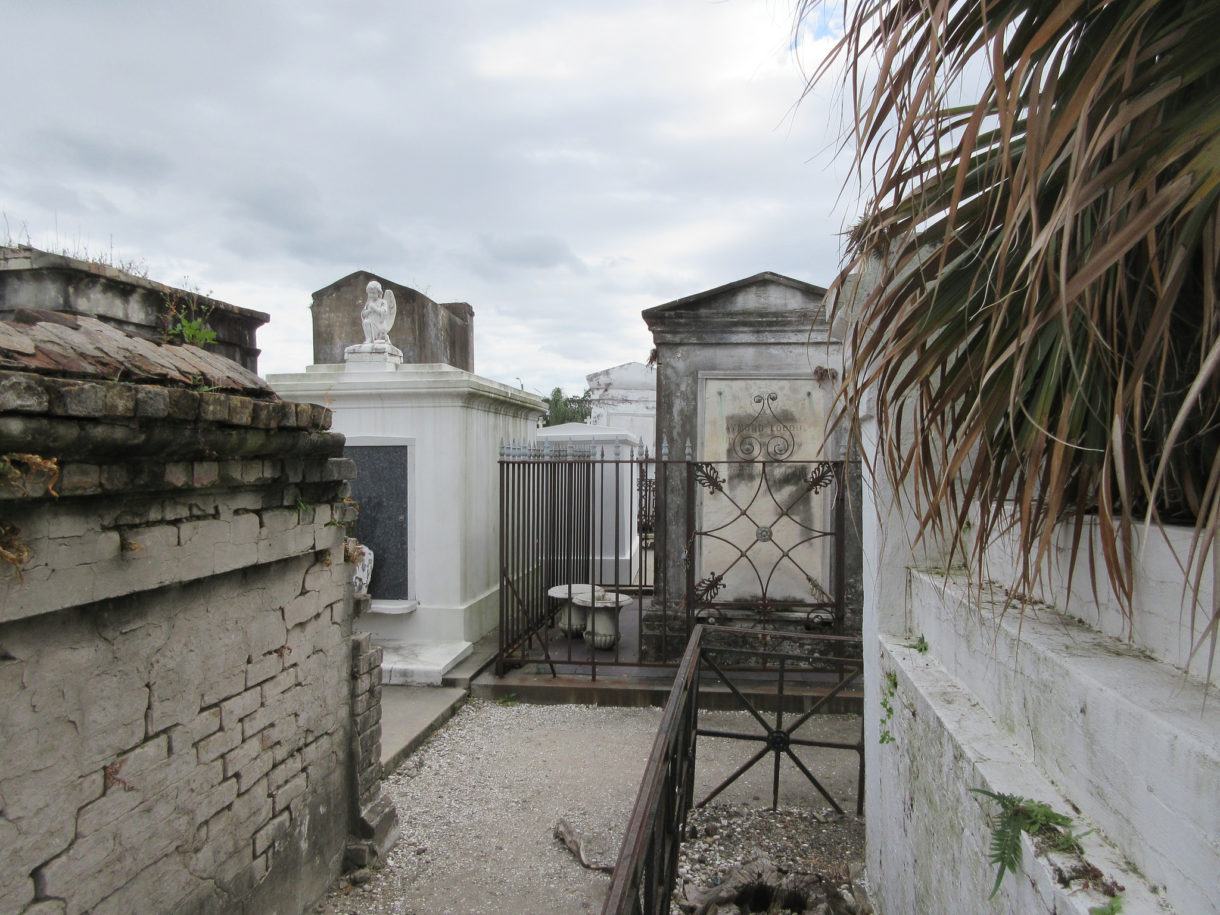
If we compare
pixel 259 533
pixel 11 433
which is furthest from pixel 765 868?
pixel 11 433

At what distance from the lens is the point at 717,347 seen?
6824 millimetres

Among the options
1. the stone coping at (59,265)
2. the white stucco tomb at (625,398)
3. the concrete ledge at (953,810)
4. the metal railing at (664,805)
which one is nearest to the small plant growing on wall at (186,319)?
the stone coping at (59,265)

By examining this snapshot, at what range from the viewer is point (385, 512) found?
23.4ft

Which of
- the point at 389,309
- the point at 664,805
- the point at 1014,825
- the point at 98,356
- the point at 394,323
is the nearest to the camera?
the point at 1014,825

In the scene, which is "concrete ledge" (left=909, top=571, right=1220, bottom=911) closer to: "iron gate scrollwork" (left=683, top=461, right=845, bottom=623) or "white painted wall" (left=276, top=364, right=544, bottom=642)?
"iron gate scrollwork" (left=683, top=461, right=845, bottom=623)

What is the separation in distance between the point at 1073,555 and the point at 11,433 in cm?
255

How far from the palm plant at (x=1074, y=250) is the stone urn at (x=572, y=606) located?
5250mm

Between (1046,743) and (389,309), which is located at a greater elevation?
(389,309)

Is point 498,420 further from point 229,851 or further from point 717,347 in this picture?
point 229,851

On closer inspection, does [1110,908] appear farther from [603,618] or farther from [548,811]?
[603,618]

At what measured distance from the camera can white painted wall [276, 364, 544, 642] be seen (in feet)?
23.0

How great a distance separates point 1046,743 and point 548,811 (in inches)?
131

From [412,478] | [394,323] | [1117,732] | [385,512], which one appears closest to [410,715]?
[385,512]

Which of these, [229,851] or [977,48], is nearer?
[977,48]
